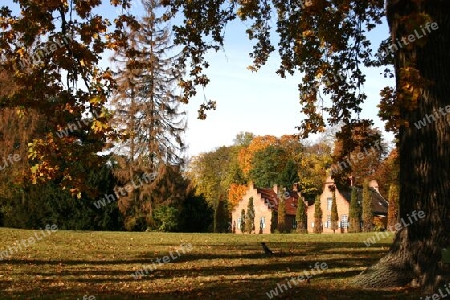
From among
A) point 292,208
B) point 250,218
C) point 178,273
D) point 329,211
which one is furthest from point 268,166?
point 178,273

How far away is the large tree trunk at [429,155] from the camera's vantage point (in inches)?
367

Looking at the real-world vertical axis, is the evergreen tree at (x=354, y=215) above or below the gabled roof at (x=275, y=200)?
below

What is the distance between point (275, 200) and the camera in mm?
62250

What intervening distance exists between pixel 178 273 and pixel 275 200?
50335 millimetres

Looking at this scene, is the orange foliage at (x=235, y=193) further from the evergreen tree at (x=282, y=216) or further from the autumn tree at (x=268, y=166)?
the evergreen tree at (x=282, y=216)

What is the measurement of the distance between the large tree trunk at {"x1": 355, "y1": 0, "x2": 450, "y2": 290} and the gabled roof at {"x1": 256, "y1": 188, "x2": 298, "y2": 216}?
4942cm

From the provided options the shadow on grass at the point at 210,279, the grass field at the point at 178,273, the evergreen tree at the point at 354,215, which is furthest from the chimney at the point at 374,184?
the shadow on grass at the point at 210,279

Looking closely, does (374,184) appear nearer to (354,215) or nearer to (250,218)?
(354,215)

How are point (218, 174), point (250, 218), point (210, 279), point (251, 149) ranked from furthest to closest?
point (218, 174) → point (251, 149) → point (250, 218) → point (210, 279)

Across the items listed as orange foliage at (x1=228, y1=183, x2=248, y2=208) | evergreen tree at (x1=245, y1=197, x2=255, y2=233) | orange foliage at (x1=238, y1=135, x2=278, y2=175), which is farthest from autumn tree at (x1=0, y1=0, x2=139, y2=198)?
orange foliage at (x1=238, y1=135, x2=278, y2=175)

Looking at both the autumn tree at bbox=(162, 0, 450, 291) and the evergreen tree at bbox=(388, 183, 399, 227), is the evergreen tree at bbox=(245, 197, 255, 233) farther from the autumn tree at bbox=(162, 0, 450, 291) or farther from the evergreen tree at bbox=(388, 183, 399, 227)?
the autumn tree at bbox=(162, 0, 450, 291)

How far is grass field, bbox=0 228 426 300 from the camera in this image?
960 cm

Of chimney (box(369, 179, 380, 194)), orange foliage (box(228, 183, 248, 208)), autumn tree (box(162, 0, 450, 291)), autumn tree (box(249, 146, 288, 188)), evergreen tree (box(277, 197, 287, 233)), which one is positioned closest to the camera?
autumn tree (box(162, 0, 450, 291))

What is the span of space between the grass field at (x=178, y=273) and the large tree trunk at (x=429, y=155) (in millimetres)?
785
